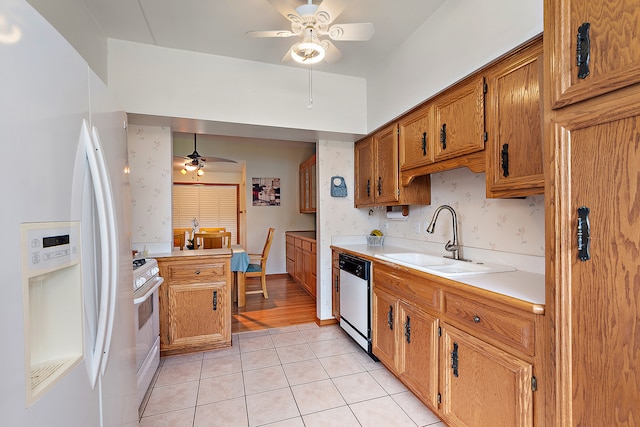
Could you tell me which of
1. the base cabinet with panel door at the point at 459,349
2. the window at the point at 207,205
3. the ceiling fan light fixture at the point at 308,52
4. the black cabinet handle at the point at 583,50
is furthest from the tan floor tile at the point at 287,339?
the window at the point at 207,205

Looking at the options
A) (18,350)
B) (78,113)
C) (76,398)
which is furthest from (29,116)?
(76,398)

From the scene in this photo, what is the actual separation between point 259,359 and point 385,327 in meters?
1.14

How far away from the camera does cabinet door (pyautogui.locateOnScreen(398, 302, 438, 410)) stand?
5.66ft

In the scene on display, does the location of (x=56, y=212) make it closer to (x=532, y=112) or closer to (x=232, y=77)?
(x=532, y=112)

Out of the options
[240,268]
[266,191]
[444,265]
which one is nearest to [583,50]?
[444,265]

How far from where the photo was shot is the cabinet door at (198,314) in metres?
2.60

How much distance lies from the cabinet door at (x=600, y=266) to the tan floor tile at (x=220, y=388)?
1915mm

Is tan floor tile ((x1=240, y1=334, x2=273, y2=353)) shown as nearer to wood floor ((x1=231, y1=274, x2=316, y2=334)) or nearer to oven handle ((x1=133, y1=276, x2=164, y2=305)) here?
wood floor ((x1=231, y1=274, x2=316, y2=334))

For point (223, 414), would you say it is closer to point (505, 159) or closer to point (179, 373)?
point (179, 373)

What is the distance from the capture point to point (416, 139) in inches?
92.1

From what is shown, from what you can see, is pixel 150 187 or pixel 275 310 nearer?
pixel 150 187

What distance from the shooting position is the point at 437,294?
5.57ft

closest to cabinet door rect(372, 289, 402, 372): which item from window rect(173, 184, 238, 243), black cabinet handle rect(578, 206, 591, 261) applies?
black cabinet handle rect(578, 206, 591, 261)

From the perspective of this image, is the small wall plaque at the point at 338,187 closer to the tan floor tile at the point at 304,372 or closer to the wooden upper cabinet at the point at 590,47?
the tan floor tile at the point at 304,372
